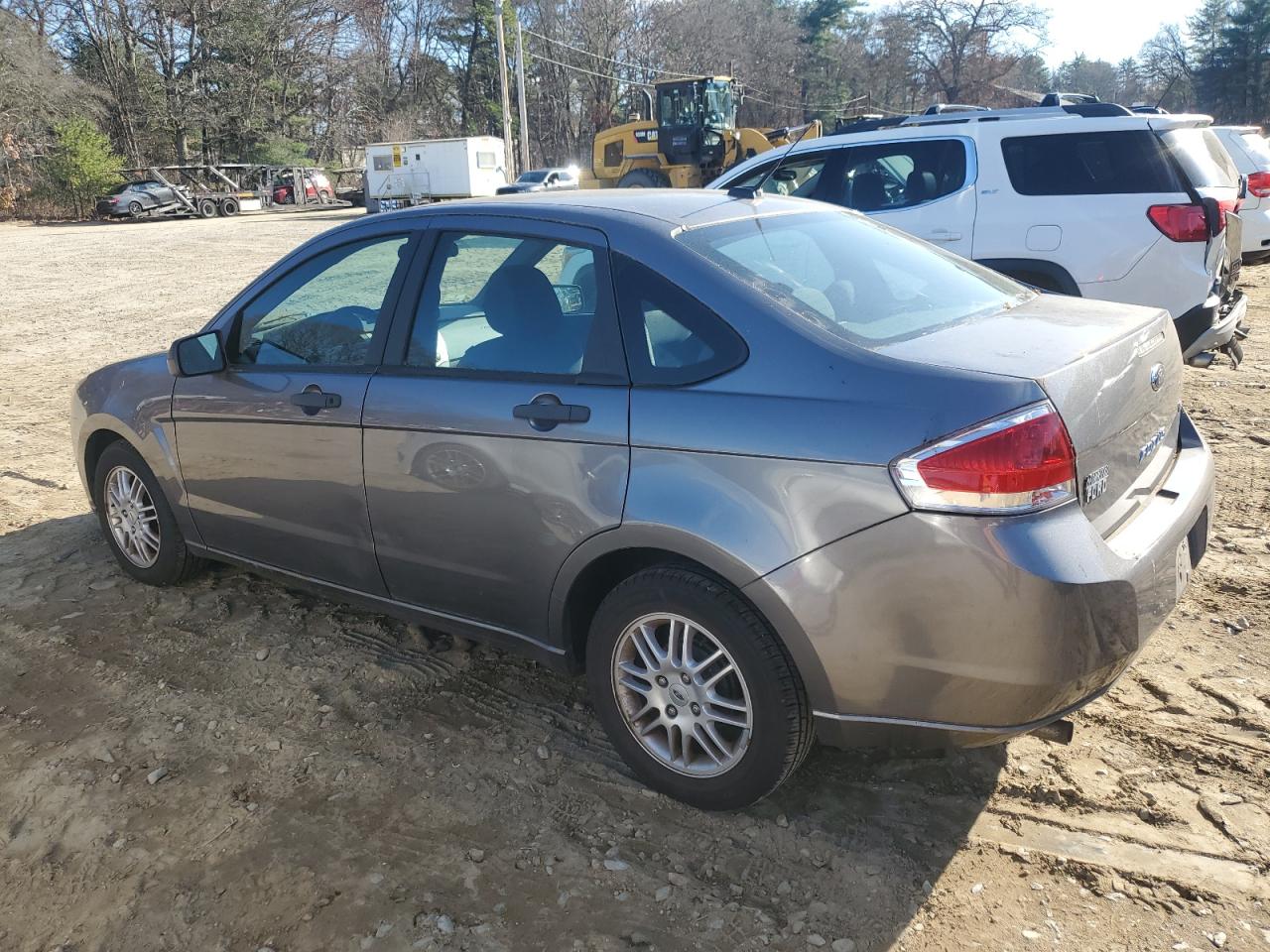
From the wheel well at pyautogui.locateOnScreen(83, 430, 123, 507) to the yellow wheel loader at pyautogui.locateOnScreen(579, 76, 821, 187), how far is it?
2044 centimetres

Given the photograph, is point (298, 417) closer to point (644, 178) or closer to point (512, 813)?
point (512, 813)

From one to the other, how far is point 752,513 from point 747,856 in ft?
A: 3.13

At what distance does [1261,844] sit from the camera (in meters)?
2.68

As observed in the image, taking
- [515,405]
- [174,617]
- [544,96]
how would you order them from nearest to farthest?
[515,405]
[174,617]
[544,96]

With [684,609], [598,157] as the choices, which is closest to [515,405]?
[684,609]

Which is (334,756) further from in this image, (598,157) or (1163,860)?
(598,157)

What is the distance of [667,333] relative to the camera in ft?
Result: 9.23

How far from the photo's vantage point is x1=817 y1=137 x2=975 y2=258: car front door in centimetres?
723

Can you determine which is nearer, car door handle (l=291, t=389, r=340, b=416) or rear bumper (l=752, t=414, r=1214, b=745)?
rear bumper (l=752, t=414, r=1214, b=745)

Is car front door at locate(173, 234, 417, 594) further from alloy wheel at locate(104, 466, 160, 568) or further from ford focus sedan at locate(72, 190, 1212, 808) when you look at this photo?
alloy wheel at locate(104, 466, 160, 568)

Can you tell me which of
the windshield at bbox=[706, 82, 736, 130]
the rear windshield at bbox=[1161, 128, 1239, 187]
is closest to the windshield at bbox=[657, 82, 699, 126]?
the windshield at bbox=[706, 82, 736, 130]

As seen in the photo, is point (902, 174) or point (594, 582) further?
point (902, 174)

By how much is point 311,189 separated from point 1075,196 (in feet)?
144

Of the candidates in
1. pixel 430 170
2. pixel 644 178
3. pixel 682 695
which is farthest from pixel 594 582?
pixel 430 170
